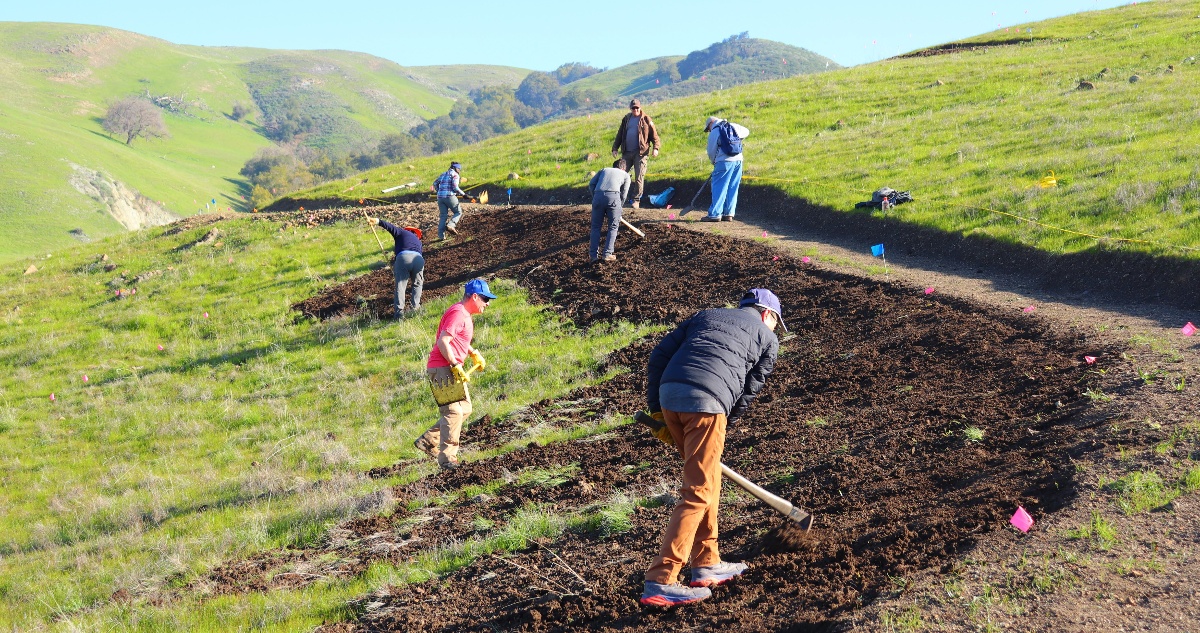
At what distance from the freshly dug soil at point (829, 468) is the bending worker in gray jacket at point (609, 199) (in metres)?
2.93

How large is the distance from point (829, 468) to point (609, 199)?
8.57 meters

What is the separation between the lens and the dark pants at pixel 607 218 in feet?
49.2

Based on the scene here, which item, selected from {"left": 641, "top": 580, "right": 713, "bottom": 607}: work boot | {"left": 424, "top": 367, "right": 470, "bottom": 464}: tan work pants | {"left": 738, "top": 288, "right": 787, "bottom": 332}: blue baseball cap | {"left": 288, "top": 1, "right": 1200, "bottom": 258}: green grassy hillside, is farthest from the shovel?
{"left": 288, "top": 1, "right": 1200, "bottom": 258}: green grassy hillside

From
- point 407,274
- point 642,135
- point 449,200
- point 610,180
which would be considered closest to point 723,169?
point 642,135

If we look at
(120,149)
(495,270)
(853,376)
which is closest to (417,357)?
(495,270)

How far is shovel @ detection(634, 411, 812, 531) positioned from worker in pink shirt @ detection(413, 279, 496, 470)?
389 centimetres

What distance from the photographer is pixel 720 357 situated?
5500 millimetres

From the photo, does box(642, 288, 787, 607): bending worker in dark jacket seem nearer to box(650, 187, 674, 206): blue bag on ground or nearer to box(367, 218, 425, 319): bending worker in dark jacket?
box(367, 218, 425, 319): bending worker in dark jacket

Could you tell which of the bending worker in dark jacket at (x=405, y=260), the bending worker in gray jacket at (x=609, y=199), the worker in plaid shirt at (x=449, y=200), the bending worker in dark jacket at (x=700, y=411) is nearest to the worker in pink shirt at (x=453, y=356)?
the bending worker in dark jacket at (x=700, y=411)

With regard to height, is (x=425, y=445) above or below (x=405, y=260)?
below

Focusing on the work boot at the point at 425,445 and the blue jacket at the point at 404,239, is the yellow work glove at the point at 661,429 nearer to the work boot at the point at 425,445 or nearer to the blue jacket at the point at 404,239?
the work boot at the point at 425,445

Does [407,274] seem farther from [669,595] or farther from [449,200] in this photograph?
[669,595]

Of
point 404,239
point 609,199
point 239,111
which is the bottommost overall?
point 404,239

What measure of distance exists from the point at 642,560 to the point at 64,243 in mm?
77360
